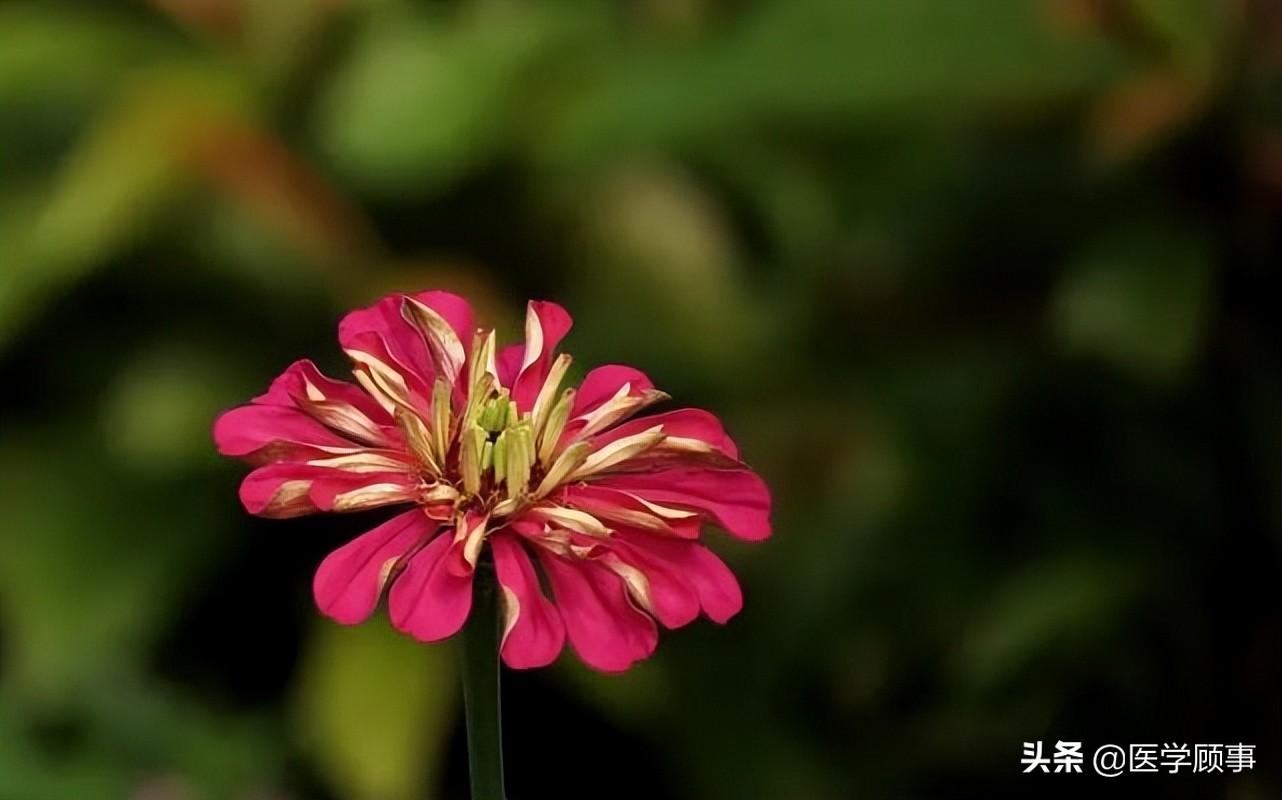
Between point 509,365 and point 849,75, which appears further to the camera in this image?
point 849,75

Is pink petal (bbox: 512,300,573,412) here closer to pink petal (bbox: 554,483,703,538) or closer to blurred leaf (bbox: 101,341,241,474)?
pink petal (bbox: 554,483,703,538)

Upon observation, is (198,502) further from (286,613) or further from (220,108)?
(220,108)

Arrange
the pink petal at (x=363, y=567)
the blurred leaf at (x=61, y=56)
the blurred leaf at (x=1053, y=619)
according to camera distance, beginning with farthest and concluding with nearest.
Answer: the blurred leaf at (x=61, y=56), the blurred leaf at (x=1053, y=619), the pink petal at (x=363, y=567)

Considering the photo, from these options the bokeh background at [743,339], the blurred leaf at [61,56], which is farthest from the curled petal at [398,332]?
the blurred leaf at [61,56]

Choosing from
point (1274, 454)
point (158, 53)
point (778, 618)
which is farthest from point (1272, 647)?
point (158, 53)

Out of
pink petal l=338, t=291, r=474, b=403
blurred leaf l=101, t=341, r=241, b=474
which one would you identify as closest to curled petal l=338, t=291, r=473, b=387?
pink petal l=338, t=291, r=474, b=403

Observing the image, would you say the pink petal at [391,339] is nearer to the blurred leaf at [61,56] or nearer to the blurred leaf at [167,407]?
the blurred leaf at [167,407]

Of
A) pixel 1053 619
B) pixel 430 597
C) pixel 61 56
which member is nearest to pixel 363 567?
pixel 430 597

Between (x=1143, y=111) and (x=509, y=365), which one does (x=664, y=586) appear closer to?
(x=509, y=365)
